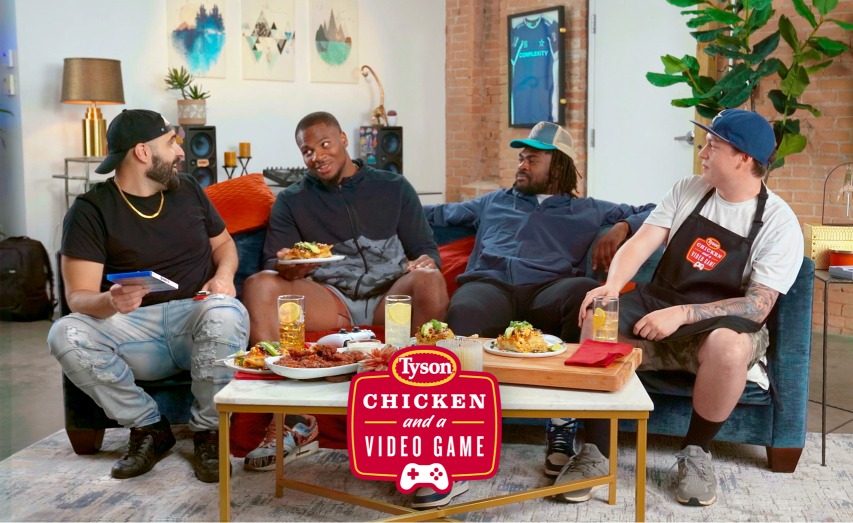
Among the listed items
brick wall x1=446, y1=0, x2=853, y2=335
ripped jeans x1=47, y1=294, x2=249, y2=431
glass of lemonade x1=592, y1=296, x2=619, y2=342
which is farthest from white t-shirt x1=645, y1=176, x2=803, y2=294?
brick wall x1=446, y1=0, x2=853, y2=335

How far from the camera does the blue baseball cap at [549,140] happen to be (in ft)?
12.0

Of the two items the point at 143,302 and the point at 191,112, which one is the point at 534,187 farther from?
the point at 191,112

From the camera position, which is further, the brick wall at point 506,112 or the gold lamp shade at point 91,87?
the gold lamp shade at point 91,87

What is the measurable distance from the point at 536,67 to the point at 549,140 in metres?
3.67

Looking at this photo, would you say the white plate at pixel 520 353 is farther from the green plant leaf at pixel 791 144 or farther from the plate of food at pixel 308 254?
the green plant leaf at pixel 791 144

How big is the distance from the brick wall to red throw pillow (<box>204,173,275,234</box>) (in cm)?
310

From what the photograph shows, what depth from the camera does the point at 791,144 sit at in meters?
4.91

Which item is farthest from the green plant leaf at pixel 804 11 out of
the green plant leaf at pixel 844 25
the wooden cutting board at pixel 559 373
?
the wooden cutting board at pixel 559 373

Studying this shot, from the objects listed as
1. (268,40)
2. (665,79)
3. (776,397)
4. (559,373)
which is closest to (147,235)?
(559,373)

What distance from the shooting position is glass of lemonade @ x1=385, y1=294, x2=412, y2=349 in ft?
8.16

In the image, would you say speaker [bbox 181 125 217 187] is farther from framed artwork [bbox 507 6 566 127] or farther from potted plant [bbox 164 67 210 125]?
framed artwork [bbox 507 6 566 127]

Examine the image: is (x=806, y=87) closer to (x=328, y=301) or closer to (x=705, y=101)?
(x=705, y=101)

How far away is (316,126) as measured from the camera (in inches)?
142

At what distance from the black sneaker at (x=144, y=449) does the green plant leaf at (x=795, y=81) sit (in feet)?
11.8
